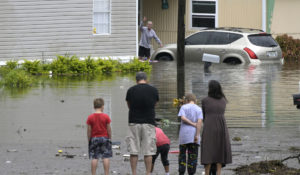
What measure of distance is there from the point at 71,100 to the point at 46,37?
23.8 ft

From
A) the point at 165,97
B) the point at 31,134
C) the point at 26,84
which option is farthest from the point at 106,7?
the point at 31,134

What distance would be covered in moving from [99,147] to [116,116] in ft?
17.4

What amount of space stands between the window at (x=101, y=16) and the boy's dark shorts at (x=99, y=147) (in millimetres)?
15105

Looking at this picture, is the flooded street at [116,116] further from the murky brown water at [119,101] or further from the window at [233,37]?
the window at [233,37]

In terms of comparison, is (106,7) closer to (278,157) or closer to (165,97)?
(165,97)

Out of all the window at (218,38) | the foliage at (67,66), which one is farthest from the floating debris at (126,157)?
the window at (218,38)

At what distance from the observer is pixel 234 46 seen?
86.4ft

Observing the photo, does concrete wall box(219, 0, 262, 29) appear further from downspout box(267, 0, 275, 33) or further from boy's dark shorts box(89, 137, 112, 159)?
boy's dark shorts box(89, 137, 112, 159)

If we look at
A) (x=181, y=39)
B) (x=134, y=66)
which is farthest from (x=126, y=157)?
(x=134, y=66)

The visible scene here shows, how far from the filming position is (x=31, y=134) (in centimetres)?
1287

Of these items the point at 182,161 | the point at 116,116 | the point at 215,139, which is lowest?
the point at 182,161

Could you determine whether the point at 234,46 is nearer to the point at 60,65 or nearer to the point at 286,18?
the point at 60,65

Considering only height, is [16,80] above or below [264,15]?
below

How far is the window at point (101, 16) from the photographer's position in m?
24.3
